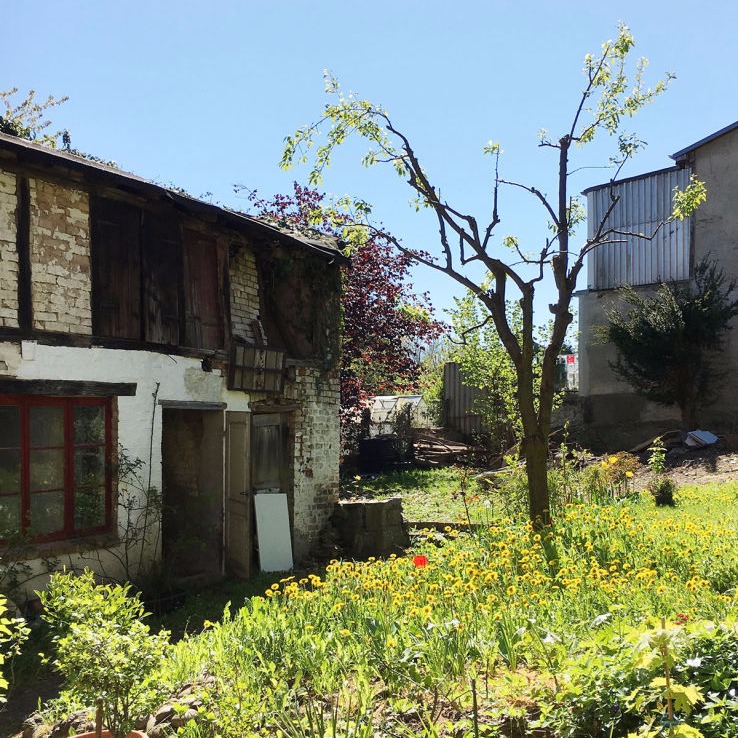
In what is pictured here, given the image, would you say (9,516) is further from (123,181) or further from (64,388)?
(123,181)

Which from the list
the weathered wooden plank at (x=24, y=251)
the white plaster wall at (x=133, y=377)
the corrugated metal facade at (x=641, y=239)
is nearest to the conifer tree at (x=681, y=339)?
the corrugated metal facade at (x=641, y=239)

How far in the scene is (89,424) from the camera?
26.5 ft

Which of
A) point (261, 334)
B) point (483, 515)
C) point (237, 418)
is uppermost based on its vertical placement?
point (261, 334)

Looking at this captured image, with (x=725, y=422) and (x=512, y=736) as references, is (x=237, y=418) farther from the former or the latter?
(x=725, y=422)

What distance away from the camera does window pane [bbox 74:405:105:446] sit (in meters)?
7.93

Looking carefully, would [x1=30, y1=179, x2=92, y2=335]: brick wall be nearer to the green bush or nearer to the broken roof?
the broken roof

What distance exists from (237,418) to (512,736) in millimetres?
7030

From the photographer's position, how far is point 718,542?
6.26m

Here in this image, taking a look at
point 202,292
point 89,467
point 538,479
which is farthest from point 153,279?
point 538,479

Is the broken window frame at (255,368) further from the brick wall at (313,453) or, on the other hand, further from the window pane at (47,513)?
the window pane at (47,513)

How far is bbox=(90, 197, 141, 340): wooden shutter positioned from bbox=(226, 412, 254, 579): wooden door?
1925mm

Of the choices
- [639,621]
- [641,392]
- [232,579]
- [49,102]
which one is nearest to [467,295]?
[641,392]

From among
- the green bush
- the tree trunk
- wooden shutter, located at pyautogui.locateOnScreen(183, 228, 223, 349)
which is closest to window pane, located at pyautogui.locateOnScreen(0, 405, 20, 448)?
wooden shutter, located at pyautogui.locateOnScreen(183, 228, 223, 349)

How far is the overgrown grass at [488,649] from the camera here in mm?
3059
